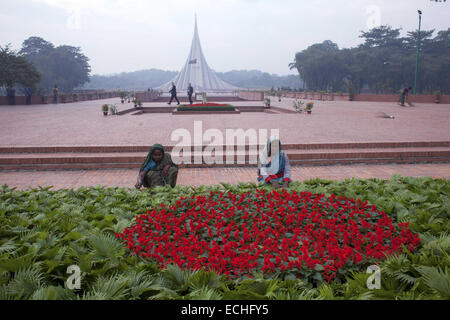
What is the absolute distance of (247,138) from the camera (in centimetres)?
909

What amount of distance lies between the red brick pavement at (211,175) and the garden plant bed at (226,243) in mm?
2001

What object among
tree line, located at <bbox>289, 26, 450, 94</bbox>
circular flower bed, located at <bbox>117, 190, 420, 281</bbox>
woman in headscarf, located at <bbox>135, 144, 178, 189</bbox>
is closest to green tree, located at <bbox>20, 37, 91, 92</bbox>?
tree line, located at <bbox>289, 26, 450, 94</bbox>

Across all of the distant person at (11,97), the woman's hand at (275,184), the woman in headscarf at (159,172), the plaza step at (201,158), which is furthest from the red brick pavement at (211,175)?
the distant person at (11,97)

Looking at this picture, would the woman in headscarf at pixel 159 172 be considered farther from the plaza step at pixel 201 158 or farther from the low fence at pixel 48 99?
the low fence at pixel 48 99

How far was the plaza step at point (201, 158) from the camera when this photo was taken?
7.18 m

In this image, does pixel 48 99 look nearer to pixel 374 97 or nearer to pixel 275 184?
pixel 275 184

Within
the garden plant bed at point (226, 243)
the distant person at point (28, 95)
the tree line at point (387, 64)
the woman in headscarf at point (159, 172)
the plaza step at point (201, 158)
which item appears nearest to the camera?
the garden plant bed at point (226, 243)

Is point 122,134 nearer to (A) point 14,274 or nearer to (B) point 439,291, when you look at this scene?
(A) point 14,274

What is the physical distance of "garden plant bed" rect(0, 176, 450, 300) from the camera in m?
2.01

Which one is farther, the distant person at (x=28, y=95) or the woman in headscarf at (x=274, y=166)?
the distant person at (x=28, y=95)

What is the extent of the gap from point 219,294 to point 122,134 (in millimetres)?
8530

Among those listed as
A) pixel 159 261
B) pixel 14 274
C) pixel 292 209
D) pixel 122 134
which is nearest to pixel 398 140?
pixel 292 209

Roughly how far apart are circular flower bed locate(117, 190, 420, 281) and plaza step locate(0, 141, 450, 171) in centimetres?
366

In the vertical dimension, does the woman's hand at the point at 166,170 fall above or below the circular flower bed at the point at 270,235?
above
